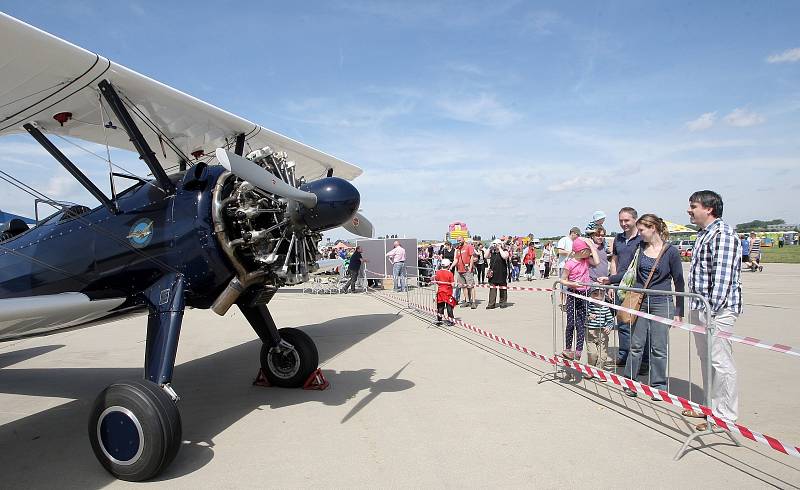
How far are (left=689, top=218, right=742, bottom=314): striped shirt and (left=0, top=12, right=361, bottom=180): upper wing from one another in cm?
474

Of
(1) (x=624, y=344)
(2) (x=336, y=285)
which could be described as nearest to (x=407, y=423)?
(1) (x=624, y=344)

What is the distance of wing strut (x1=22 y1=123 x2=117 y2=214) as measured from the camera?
187 inches

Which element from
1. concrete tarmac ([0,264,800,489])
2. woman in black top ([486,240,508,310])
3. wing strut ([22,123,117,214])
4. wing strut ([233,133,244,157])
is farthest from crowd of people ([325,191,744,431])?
wing strut ([22,123,117,214])

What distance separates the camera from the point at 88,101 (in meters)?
4.74

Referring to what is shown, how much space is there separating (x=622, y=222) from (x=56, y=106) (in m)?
6.22

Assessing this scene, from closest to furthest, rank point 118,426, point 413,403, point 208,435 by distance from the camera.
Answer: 1. point 118,426
2. point 208,435
3. point 413,403

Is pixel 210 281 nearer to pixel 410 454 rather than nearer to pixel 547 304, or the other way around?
pixel 410 454

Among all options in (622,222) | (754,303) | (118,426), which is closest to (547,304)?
(754,303)

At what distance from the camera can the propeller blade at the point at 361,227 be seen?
5424 millimetres

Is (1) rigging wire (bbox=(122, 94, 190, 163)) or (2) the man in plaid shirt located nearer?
(2) the man in plaid shirt

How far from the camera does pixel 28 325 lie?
3.99 m

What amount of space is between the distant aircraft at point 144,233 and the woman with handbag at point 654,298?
3025 mm

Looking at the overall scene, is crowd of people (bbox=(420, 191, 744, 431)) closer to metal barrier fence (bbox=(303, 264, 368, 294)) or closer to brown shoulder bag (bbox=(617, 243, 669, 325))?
brown shoulder bag (bbox=(617, 243, 669, 325))

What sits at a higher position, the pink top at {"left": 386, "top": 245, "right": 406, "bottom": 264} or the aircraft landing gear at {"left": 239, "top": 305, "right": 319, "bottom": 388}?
the pink top at {"left": 386, "top": 245, "right": 406, "bottom": 264}
